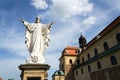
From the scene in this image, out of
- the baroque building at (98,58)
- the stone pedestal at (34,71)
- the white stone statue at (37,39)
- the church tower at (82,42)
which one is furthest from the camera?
the church tower at (82,42)

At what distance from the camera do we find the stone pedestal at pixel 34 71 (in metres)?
7.27

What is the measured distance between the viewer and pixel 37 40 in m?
8.44

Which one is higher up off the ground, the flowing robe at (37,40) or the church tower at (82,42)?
the church tower at (82,42)

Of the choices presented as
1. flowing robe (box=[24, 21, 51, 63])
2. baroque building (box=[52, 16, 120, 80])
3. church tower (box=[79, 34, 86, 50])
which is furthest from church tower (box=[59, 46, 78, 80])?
flowing robe (box=[24, 21, 51, 63])

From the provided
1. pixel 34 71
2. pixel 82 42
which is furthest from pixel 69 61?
pixel 34 71

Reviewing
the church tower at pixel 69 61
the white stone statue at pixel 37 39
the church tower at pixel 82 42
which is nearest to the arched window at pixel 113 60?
the white stone statue at pixel 37 39

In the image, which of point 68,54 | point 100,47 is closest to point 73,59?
point 68,54

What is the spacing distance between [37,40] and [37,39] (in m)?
0.07

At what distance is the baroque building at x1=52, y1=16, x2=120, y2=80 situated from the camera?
25672 millimetres

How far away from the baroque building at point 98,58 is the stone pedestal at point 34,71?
19.7 metres

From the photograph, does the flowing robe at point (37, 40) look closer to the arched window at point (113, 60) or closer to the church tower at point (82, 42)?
the arched window at point (113, 60)

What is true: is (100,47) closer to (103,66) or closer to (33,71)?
(103,66)

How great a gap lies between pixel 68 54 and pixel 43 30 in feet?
128

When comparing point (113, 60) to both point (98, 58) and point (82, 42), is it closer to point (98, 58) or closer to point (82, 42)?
point (98, 58)
